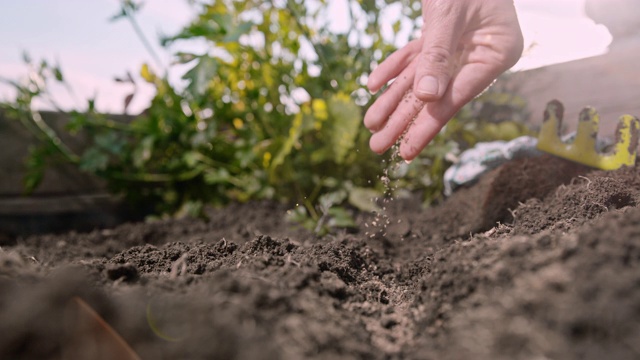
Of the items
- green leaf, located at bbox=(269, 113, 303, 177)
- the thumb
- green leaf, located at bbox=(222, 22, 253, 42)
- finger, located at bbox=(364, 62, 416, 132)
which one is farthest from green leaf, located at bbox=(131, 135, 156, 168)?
the thumb

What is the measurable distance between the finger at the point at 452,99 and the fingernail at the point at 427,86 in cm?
25

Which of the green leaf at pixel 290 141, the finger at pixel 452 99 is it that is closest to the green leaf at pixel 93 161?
the green leaf at pixel 290 141

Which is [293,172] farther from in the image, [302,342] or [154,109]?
[302,342]

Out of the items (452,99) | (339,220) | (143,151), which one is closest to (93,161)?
(143,151)

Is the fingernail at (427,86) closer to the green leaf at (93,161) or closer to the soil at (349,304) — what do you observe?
the soil at (349,304)

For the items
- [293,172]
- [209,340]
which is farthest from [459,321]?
[293,172]

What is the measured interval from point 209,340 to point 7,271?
1.29 ft

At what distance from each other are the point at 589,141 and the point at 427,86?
33.6 inches

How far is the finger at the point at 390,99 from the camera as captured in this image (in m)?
1.72

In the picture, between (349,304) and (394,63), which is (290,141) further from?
(349,304)

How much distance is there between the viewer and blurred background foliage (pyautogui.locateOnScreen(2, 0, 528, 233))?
2258mm

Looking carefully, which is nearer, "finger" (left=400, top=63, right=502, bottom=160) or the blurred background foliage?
"finger" (left=400, top=63, right=502, bottom=160)

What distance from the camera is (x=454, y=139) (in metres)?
2.78

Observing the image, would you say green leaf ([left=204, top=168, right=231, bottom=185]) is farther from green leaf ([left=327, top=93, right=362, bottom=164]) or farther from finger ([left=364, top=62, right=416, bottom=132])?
finger ([left=364, top=62, right=416, bottom=132])
